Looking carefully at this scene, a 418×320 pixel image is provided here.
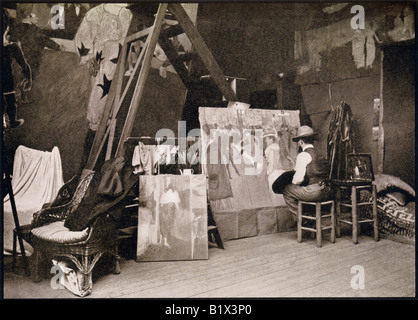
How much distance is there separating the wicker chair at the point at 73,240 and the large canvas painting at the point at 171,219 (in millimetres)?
309

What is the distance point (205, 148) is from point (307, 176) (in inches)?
43.7

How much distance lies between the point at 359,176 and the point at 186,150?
179 centimetres

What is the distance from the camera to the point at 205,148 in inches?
133

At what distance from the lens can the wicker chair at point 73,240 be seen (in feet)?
8.54

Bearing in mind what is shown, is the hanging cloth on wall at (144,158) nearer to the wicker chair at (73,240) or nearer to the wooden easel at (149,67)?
the wooden easel at (149,67)

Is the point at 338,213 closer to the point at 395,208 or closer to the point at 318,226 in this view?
the point at 318,226

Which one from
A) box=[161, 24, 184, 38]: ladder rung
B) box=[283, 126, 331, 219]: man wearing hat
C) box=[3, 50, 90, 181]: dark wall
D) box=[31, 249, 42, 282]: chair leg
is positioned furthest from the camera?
box=[283, 126, 331, 219]: man wearing hat

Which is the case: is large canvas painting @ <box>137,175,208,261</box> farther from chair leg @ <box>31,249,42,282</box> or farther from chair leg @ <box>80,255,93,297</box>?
chair leg @ <box>31,249,42,282</box>

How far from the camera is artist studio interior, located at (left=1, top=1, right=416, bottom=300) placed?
2900mm

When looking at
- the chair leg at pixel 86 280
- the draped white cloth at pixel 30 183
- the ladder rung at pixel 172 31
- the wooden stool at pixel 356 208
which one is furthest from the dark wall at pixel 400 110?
the draped white cloth at pixel 30 183

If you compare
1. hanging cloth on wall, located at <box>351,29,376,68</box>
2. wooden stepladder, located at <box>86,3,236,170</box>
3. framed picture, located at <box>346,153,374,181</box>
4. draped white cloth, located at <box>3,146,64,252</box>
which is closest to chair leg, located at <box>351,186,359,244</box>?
framed picture, located at <box>346,153,374,181</box>

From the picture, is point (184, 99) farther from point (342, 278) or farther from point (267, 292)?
point (342, 278)

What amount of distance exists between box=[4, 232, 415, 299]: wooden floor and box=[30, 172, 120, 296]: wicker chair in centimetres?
20
